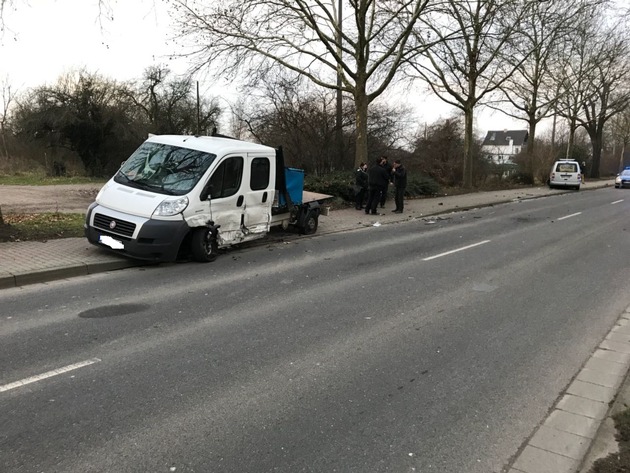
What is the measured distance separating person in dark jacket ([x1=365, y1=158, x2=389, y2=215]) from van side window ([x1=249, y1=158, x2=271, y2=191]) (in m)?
6.78

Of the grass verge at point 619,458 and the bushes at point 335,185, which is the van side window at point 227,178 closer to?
the grass verge at point 619,458

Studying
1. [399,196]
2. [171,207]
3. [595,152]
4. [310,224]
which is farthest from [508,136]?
[171,207]

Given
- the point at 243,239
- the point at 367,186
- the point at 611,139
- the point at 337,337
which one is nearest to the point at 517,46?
the point at 367,186

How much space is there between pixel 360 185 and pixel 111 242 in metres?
10.9

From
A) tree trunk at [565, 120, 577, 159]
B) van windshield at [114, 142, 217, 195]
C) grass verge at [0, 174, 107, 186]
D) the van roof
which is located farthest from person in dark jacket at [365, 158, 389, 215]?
tree trunk at [565, 120, 577, 159]

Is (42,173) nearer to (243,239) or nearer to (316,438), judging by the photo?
Answer: (243,239)

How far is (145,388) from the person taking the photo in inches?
161

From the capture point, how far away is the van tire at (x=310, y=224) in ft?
41.4

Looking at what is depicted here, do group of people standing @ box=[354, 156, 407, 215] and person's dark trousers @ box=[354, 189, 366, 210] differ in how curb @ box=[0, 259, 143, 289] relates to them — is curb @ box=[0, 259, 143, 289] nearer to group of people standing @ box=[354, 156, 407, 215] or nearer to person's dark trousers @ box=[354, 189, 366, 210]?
group of people standing @ box=[354, 156, 407, 215]

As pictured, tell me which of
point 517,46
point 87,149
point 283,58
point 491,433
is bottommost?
point 491,433

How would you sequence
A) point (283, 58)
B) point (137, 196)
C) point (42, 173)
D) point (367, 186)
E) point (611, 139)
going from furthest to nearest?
point (611, 139), point (42, 173), point (283, 58), point (367, 186), point (137, 196)

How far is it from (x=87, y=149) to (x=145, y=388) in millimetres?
33514

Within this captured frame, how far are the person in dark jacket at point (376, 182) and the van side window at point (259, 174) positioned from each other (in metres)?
6.78

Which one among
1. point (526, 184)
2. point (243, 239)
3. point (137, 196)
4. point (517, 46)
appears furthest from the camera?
point (526, 184)
